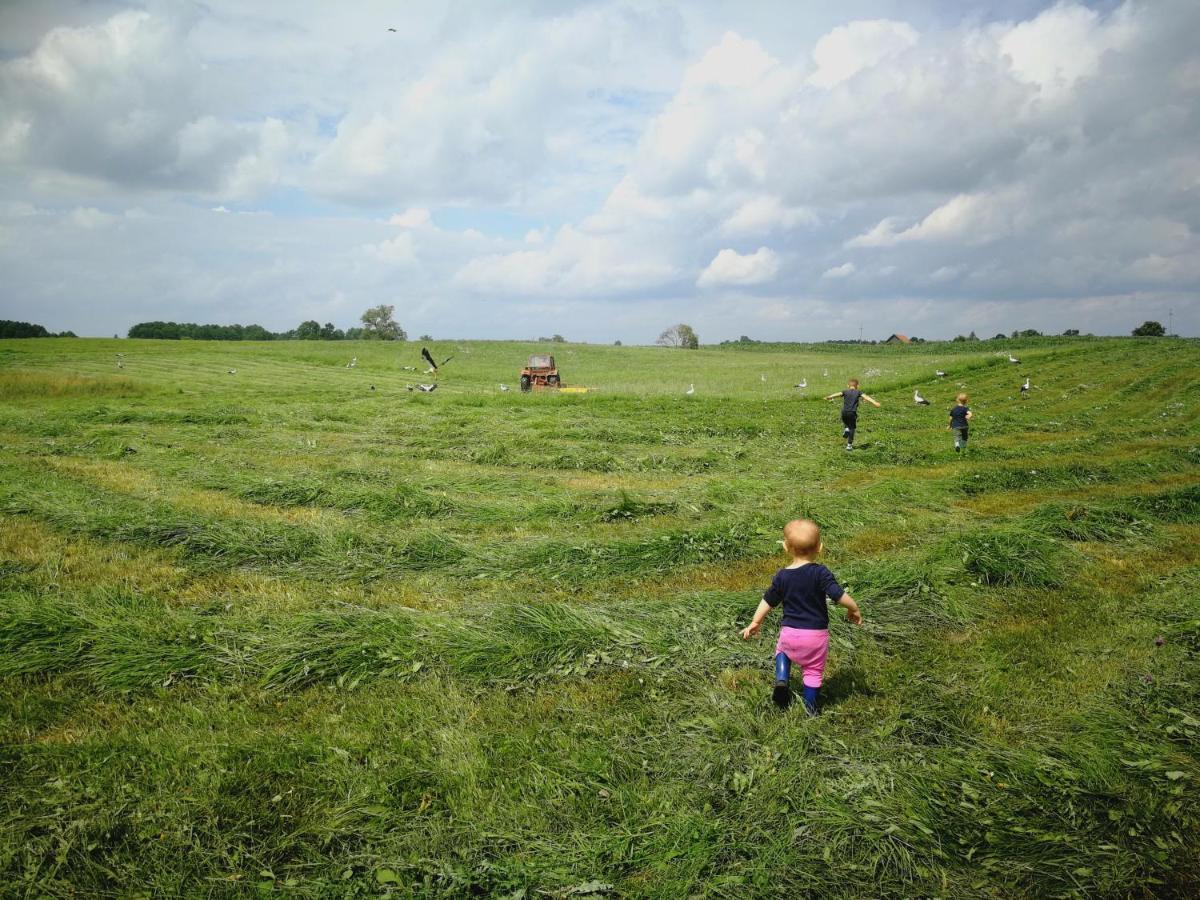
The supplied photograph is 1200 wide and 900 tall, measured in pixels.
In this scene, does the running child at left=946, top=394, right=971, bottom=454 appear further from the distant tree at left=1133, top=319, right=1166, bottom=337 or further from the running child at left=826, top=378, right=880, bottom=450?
the distant tree at left=1133, top=319, right=1166, bottom=337

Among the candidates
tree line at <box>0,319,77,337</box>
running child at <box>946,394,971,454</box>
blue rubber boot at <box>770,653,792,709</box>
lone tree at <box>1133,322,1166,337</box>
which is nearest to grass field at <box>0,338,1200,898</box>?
blue rubber boot at <box>770,653,792,709</box>

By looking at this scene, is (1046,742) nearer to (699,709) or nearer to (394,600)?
(699,709)

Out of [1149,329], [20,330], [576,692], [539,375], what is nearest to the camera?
[576,692]

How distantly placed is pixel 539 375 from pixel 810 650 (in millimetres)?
35566

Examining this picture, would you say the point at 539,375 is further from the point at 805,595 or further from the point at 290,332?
the point at 290,332

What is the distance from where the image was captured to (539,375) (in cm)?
3984

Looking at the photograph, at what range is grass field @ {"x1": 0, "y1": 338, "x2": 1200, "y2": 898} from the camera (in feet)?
12.2

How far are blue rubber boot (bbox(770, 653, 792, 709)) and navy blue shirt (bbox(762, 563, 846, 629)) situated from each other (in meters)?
0.29

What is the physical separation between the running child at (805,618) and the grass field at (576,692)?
0.83ft

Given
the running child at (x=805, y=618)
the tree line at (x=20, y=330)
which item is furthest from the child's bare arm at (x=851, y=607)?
the tree line at (x=20, y=330)

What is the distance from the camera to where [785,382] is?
4750 cm

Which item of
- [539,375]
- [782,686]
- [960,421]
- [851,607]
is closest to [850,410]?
[960,421]

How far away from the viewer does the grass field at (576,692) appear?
371cm

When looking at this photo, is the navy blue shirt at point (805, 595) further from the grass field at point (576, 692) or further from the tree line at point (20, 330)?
the tree line at point (20, 330)
